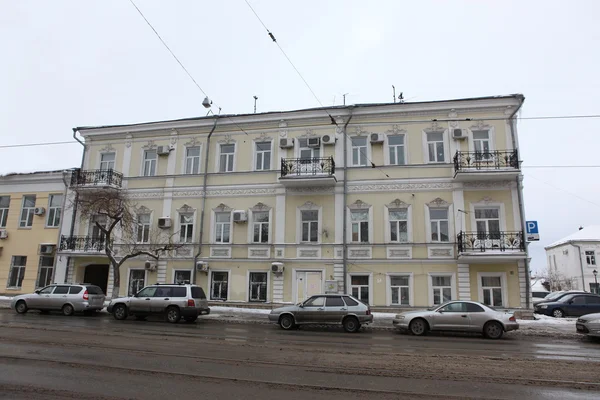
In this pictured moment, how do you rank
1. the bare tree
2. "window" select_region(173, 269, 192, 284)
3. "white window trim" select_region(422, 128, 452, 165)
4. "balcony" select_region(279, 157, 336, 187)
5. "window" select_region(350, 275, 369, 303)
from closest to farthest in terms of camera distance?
1. "window" select_region(350, 275, 369, 303)
2. "white window trim" select_region(422, 128, 452, 165)
3. "balcony" select_region(279, 157, 336, 187)
4. the bare tree
5. "window" select_region(173, 269, 192, 284)

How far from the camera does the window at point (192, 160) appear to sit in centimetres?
2286

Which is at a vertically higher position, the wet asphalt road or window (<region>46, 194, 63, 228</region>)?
window (<region>46, 194, 63, 228</region>)

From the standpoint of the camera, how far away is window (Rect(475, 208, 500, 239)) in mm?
18828

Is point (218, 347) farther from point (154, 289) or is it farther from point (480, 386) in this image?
point (154, 289)

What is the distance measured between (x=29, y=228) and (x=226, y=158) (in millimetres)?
12792

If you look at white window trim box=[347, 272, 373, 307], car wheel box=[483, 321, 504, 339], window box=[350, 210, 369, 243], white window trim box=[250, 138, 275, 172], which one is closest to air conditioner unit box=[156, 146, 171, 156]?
white window trim box=[250, 138, 275, 172]

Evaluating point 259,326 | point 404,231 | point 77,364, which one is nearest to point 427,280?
point 404,231

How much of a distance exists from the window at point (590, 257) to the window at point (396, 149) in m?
42.9

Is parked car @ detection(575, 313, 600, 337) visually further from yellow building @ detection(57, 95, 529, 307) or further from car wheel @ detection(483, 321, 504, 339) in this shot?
yellow building @ detection(57, 95, 529, 307)

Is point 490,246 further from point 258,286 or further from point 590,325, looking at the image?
point 258,286

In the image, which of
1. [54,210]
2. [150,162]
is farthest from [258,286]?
[54,210]

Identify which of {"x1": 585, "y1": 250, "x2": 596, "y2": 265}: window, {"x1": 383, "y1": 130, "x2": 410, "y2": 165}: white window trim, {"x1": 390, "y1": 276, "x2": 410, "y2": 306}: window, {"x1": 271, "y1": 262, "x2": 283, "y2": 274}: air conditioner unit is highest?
{"x1": 383, "y1": 130, "x2": 410, "y2": 165}: white window trim

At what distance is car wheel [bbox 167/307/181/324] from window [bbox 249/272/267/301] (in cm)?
487

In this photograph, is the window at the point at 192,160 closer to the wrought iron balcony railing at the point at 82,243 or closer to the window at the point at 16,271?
the wrought iron balcony railing at the point at 82,243
